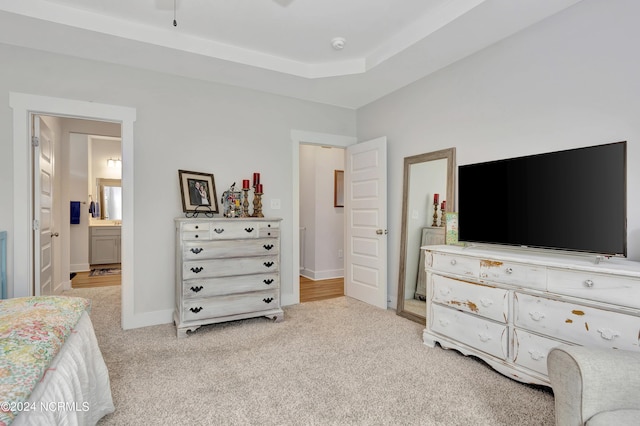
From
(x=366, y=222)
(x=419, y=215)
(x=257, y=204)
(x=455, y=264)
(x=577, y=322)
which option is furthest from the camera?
(x=366, y=222)

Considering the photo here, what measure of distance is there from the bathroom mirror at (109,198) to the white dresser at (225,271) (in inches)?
193

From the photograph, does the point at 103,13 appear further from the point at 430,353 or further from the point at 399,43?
the point at 430,353

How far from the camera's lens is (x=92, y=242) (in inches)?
257

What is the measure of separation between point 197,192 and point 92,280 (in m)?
3.46

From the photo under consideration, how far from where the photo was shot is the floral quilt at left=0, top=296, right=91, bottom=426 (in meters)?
0.98

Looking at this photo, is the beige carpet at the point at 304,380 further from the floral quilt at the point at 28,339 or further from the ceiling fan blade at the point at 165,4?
the ceiling fan blade at the point at 165,4

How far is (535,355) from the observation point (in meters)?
2.01

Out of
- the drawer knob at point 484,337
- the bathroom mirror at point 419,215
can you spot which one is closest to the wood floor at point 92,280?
the bathroom mirror at point 419,215

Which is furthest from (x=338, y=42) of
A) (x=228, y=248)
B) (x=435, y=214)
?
(x=228, y=248)

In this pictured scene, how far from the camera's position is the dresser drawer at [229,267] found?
9.89 feet

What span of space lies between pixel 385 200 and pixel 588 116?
6.37 feet

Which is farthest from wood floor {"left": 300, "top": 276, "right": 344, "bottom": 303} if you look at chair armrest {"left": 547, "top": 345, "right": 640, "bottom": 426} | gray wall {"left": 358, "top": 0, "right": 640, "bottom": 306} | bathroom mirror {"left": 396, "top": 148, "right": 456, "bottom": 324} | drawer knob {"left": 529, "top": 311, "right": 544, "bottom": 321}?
chair armrest {"left": 547, "top": 345, "right": 640, "bottom": 426}

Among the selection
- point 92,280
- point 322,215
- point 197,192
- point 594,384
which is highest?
point 197,192

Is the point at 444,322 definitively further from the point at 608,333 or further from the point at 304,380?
the point at 304,380
